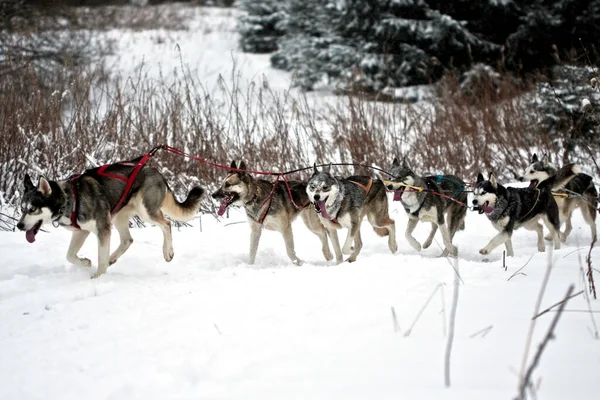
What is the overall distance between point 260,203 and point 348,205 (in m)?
0.87

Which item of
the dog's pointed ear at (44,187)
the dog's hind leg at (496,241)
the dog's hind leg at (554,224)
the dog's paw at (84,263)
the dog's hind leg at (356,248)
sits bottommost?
the dog's paw at (84,263)

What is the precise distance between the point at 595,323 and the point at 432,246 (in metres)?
3.97

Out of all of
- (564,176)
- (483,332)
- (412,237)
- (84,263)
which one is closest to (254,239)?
(84,263)

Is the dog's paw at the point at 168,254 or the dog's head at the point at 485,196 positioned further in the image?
the dog's head at the point at 485,196

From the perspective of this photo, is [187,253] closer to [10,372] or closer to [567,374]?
[10,372]

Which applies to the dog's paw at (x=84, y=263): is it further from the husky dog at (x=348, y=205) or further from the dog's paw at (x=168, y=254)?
the husky dog at (x=348, y=205)

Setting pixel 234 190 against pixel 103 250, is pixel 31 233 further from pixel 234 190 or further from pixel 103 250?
pixel 234 190

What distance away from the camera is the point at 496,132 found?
8.70 m

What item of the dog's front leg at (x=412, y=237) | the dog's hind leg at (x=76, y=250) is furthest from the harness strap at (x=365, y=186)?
the dog's hind leg at (x=76, y=250)

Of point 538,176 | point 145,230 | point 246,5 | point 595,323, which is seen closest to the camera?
point 595,323

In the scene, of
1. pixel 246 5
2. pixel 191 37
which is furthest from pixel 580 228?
pixel 191 37

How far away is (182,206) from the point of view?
4.93m

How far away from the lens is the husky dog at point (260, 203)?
5070 millimetres

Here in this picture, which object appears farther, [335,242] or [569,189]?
[569,189]
